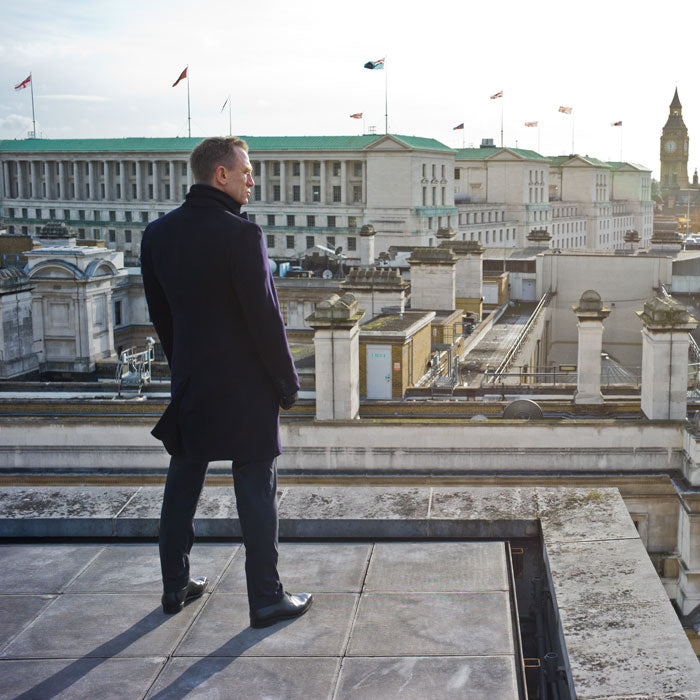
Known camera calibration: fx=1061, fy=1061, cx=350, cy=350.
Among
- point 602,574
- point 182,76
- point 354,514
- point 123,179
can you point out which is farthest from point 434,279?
point 123,179

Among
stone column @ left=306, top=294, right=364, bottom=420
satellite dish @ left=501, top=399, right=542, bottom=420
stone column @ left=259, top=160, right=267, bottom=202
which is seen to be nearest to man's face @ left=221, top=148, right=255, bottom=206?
stone column @ left=306, top=294, right=364, bottom=420

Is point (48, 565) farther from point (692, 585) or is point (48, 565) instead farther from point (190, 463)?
point (692, 585)

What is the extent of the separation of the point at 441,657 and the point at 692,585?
209 inches

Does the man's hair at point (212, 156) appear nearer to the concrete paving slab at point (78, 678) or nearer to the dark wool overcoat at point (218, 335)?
the dark wool overcoat at point (218, 335)

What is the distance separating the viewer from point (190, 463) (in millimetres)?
6059

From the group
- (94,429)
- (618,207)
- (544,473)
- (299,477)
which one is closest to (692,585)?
(544,473)

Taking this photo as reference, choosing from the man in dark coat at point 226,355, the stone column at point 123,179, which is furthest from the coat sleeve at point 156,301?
the stone column at point 123,179

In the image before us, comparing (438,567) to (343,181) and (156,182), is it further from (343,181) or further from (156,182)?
(156,182)

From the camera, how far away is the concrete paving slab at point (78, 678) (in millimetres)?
4941

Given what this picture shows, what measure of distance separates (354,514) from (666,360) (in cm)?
864

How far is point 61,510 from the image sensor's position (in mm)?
7574

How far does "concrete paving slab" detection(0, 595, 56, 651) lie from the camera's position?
5.64m

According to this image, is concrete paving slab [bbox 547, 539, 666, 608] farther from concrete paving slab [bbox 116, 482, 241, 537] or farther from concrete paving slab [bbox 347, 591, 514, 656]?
concrete paving slab [bbox 116, 482, 241, 537]

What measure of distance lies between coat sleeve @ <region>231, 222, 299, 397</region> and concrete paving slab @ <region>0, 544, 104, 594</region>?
6.07 ft
